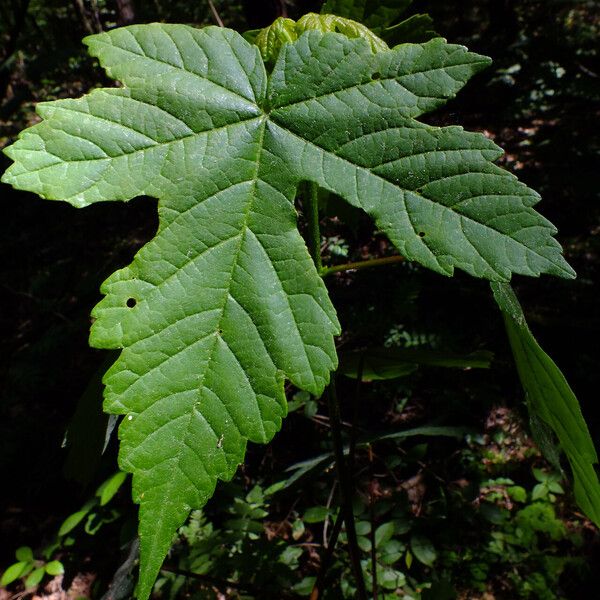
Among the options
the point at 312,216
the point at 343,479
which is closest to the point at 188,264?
the point at 312,216

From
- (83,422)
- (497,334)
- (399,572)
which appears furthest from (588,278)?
(83,422)

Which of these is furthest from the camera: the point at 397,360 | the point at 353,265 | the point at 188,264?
the point at 397,360

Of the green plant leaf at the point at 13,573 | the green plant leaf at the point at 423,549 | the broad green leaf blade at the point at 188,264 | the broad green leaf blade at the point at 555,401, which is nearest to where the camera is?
the broad green leaf blade at the point at 188,264

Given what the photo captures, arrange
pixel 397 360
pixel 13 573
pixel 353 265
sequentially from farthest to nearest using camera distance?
pixel 13 573
pixel 397 360
pixel 353 265

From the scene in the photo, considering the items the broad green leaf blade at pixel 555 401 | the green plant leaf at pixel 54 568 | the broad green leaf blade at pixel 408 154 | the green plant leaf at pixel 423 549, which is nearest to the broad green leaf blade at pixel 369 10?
the broad green leaf blade at pixel 408 154

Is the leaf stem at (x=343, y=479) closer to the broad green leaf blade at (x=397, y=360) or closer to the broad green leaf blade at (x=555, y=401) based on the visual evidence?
the broad green leaf blade at (x=397, y=360)

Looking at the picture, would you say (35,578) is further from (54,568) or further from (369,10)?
(369,10)

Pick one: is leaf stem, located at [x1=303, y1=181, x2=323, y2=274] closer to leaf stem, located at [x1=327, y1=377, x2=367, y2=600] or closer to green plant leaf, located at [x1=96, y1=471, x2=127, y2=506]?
leaf stem, located at [x1=327, y1=377, x2=367, y2=600]

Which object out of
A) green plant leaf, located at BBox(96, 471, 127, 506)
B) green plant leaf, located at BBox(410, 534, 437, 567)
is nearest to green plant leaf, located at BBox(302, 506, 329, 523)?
green plant leaf, located at BBox(410, 534, 437, 567)
